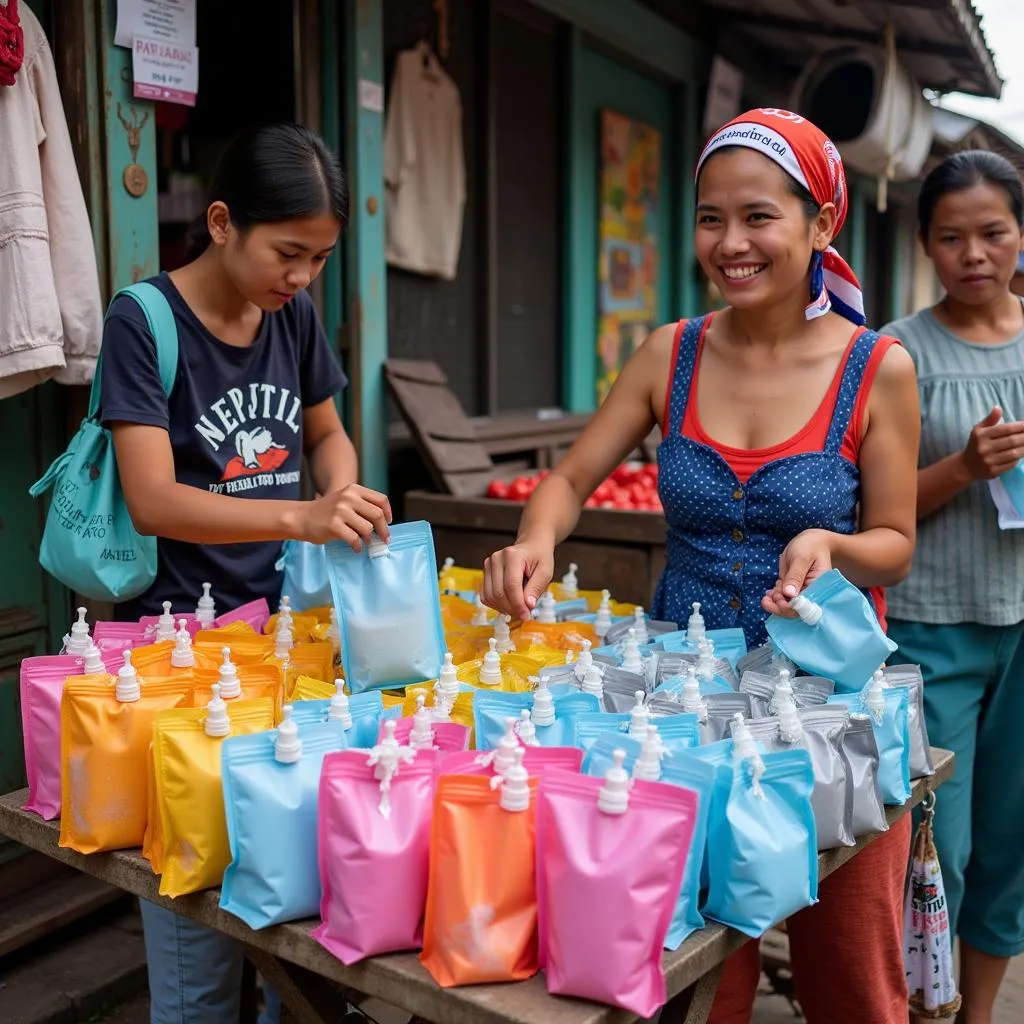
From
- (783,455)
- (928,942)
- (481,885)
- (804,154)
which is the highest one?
(804,154)

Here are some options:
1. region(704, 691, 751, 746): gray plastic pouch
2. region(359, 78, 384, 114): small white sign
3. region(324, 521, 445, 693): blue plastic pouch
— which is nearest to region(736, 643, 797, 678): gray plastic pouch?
region(704, 691, 751, 746): gray plastic pouch

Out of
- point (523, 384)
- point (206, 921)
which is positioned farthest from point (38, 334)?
point (523, 384)

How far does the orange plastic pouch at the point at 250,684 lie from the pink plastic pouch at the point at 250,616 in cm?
39

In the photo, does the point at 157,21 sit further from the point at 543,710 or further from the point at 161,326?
the point at 543,710

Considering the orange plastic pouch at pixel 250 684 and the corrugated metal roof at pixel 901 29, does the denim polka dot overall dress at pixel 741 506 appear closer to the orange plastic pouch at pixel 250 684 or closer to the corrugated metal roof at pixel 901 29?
the orange plastic pouch at pixel 250 684

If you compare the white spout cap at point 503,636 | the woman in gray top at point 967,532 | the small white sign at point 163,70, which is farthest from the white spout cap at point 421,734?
the small white sign at point 163,70

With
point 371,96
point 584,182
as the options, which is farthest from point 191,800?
point 584,182

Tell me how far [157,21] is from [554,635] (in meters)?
2.20

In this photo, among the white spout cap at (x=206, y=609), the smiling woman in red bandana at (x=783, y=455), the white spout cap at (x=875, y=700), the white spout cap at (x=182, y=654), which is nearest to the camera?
the white spout cap at (x=875, y=700)

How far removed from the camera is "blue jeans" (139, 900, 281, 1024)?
2.03 m

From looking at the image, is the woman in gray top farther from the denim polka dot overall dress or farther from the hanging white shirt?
the hanging white shirt

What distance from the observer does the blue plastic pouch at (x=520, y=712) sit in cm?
163

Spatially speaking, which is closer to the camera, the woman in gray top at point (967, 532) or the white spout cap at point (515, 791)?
the white spout cap at point (515, 791)

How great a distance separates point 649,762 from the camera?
1.40m
